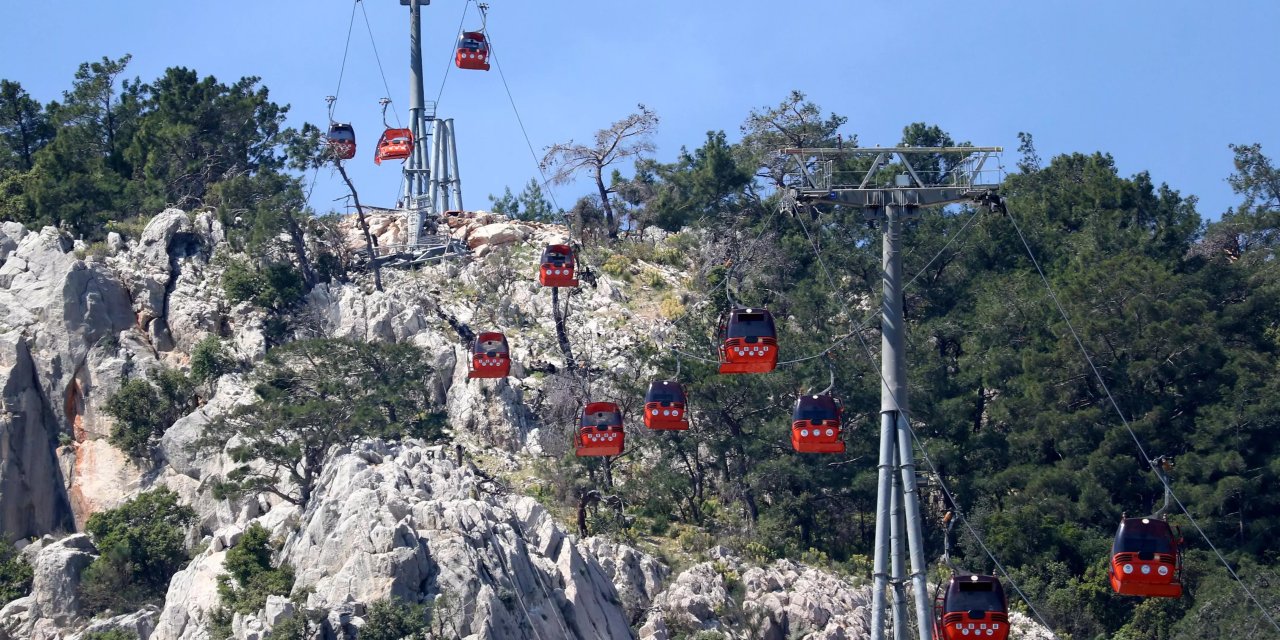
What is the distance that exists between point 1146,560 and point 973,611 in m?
3.98

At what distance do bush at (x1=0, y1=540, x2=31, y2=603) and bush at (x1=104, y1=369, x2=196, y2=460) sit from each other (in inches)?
279

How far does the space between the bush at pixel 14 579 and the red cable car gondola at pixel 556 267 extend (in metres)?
19.6

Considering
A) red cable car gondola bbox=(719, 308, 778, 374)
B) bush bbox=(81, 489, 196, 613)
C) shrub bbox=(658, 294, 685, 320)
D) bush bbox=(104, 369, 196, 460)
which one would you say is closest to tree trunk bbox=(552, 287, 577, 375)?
shrub bbox=(658, 294, 685, 320)

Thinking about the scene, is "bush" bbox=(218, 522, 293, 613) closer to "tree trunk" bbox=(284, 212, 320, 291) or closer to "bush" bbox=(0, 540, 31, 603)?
"bush" bbox=(0, 540, 31, 603)

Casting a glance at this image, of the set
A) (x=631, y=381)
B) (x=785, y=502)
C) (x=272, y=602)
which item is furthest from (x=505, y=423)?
(x=272, y=602)

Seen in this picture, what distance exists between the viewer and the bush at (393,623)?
5312 centimetres

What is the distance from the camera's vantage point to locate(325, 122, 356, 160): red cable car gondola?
282 feet

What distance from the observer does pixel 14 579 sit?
64.6m

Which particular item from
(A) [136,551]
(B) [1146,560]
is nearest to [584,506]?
(A) [136,551]

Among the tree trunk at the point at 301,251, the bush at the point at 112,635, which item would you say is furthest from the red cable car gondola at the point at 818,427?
the tree trunk at the point at 301,251

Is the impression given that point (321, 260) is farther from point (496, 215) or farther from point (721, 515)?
point (721, 515)

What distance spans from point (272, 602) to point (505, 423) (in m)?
18.0

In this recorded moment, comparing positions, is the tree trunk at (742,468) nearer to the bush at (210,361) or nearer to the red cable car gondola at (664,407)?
the red cable car gondola at (664,407)

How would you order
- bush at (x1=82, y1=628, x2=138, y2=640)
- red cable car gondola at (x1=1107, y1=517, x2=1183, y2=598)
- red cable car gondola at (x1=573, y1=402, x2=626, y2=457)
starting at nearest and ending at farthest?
1. red cable car gondola at (x1=1107, y1=517, x2=1183, y2=598)
2. bush at (x1=82, y1=628, x2=138, y2=640)
3. red cable car gondola at (x1=573, y1=402, x2=626, y2=457)
